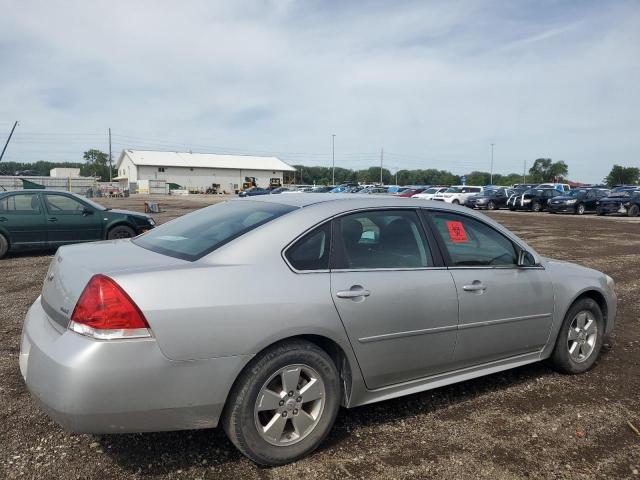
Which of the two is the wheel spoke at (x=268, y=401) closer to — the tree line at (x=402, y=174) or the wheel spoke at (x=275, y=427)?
the wheel spoke at (x=275, y=427)

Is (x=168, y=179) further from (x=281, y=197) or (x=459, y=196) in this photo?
(x=281, y=197)

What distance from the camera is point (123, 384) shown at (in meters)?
2.48

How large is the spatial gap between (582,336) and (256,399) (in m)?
3.10

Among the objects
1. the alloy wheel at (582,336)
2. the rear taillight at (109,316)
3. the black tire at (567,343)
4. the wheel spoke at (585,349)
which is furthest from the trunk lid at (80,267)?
the wheel spoke at (585,349)

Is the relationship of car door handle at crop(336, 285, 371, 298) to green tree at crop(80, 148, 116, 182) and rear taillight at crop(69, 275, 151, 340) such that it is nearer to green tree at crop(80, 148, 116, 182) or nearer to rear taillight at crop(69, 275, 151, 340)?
rear taillight at crop(69, 275, 151, 340)

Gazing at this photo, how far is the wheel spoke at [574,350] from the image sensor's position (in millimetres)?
4355

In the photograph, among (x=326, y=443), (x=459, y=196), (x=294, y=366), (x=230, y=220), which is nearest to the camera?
(x=294, y=366)

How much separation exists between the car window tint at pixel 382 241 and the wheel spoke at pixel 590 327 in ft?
6.30

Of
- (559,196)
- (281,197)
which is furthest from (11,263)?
(559,196)

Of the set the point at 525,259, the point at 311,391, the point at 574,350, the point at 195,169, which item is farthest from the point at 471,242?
the point at 195,169

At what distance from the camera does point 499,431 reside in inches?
133

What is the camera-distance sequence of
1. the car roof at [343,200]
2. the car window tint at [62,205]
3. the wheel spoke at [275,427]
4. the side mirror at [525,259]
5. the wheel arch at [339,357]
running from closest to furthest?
the wheel spoke at [275,427] → the wheel arch at [339,357] → the car roof at [343,200] → the side mirror at [525,259] → the car window tint at [62,205]

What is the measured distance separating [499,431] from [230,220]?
7.52 ft

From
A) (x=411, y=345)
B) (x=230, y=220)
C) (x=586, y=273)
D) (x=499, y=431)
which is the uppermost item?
(x=230, y=220)
